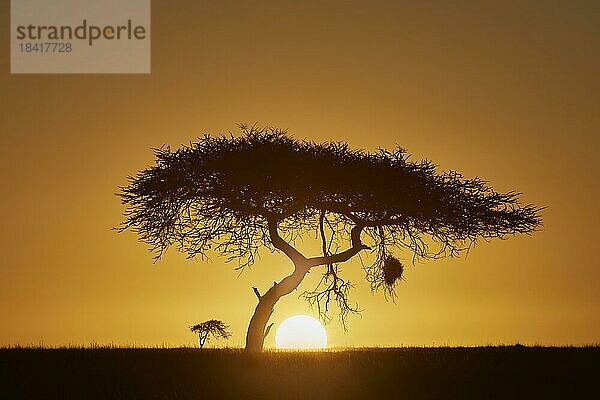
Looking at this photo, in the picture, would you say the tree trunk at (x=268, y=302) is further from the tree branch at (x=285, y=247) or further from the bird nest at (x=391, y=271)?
the bird nest at (x=391, y=271)

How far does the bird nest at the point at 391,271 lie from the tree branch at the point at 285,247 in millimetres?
2691

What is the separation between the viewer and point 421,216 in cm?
3819

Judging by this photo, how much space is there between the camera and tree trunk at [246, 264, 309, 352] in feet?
123

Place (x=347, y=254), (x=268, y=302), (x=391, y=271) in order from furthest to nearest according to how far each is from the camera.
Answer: (x=391, y=271) → (x=347, y=254) → (x=268, y=302)

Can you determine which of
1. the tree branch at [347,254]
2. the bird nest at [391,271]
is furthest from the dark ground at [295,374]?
the bird nest at [391,271]

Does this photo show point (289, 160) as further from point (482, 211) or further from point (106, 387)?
point (106, 387)

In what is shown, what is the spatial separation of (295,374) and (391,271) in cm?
1365

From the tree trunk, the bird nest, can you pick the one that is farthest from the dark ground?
the bird nest

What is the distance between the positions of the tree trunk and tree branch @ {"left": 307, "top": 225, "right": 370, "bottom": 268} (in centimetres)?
37

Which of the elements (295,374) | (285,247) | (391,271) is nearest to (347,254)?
(391,271)

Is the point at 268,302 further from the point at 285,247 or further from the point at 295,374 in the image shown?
the point at 295,374

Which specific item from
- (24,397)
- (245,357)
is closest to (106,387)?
(24,397)

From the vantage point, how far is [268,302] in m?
37.5

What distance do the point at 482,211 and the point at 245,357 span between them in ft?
40.8
